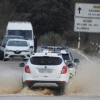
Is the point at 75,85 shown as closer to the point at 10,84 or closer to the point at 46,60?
the point at 46,60

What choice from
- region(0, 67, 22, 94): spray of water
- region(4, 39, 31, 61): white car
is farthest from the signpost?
region(0, 67, 22, 94): spray of water

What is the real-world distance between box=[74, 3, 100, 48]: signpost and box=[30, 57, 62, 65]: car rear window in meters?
17.6

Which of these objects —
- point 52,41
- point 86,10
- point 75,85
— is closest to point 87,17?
point 86,10

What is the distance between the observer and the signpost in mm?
34969

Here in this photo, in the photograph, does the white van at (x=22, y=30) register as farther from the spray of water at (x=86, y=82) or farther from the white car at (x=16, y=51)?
the spray of water at (x=86, y=82)

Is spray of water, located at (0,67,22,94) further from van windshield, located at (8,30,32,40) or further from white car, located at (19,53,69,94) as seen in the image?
van windshield, located at (8,30,32,40)

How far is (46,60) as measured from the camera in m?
17.4

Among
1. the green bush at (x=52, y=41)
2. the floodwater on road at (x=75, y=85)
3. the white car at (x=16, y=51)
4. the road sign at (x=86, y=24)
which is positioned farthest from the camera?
the green bush at (x=52, y=41)

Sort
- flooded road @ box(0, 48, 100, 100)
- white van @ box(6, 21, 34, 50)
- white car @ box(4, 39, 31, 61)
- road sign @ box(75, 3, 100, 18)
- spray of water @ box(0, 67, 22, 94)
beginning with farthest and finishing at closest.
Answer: white van @ box(6, 21, 34, 50), road sign @ box(75, 3, 100, 18), white car @ box(4, 39, 31, 61), spray of water @ box(0, 67, 22, 94), flooded road @ box(0, 48, 100, 100)

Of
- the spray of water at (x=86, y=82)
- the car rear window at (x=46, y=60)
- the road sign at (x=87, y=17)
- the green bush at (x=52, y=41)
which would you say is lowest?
the green bush at (x=52, y=41)

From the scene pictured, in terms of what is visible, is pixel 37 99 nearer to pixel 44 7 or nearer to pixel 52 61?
pixel 52 61

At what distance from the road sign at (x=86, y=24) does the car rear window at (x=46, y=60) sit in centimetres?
1810

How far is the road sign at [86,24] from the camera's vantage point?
117 feet

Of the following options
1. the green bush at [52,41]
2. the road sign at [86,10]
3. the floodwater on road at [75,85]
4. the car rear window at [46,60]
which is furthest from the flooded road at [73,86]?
Result: the green bush at [52,41]
